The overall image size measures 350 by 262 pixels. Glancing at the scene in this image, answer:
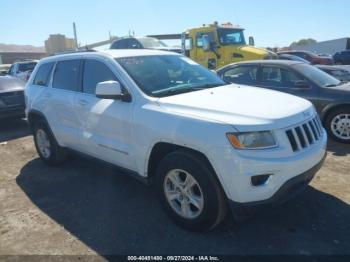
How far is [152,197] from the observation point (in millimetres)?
4555

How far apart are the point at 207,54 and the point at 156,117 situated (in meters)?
10.3

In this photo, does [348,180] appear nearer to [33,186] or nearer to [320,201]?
[320,201]

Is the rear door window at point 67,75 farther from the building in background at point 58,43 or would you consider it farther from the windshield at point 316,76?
the building in background at point 58,43

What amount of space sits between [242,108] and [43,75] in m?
3.79

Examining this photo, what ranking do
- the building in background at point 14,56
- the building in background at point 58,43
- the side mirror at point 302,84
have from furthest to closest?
the building in background at point 14,56 → the building in background at point 58,43 → the side mirror at point 302,84

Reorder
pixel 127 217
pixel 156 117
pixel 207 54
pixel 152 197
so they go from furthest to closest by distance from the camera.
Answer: pixel 207 54 → pixel 152 197 → pixel 127 217 → pixel 156 117

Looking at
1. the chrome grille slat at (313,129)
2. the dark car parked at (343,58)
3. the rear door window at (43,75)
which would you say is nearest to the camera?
the chrome grille slat at (313,129)

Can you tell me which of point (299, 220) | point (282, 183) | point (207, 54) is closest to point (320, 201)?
point (299, 220)

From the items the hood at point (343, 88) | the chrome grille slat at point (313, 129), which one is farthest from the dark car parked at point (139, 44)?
the chrome grille slat at point (313, 129)

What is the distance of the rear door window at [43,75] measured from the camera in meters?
5.68

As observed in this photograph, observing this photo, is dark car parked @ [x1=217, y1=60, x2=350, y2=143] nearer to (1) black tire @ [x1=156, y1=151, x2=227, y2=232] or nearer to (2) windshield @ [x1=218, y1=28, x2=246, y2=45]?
(1) black tire @ [x1=156, y1=151, x2=227, y2=232]

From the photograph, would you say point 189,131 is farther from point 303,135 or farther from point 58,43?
point 58,43

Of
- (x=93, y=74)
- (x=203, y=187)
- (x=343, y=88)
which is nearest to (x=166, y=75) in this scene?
(x=93, y=74)

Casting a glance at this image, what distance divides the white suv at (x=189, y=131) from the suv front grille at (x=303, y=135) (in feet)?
0.03
